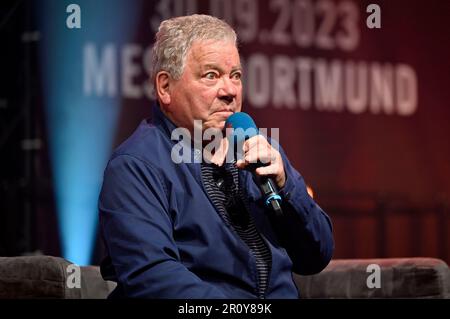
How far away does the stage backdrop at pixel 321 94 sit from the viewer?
4625 mm

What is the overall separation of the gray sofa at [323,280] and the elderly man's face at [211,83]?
74cm

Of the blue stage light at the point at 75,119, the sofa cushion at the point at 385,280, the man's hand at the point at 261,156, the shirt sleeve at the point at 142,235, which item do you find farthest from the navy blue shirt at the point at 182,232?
the blue stage light at the point at 75,119

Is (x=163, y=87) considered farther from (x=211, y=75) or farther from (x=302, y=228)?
(x=302, y=228)

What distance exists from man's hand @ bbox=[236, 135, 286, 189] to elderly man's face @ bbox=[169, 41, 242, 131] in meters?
0.23

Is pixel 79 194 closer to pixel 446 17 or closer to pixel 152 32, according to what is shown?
pixel 152 32

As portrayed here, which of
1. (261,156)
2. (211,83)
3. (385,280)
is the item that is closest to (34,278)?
(211,83)

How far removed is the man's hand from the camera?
1.83 metres

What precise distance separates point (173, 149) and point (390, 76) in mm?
3757

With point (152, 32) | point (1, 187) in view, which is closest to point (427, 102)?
point (152, 32)

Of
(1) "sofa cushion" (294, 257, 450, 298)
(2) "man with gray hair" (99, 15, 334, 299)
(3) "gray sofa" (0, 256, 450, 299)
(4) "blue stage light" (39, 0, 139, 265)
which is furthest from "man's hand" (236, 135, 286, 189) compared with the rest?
(4) "blue stage light" (39, 0, 139, 265)

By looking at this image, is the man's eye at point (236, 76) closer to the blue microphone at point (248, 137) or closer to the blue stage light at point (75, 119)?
the blue microphone at point (248, 137)

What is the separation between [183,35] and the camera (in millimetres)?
2080

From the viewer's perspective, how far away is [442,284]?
2701 millimetres

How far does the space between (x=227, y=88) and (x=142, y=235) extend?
1.50ft
